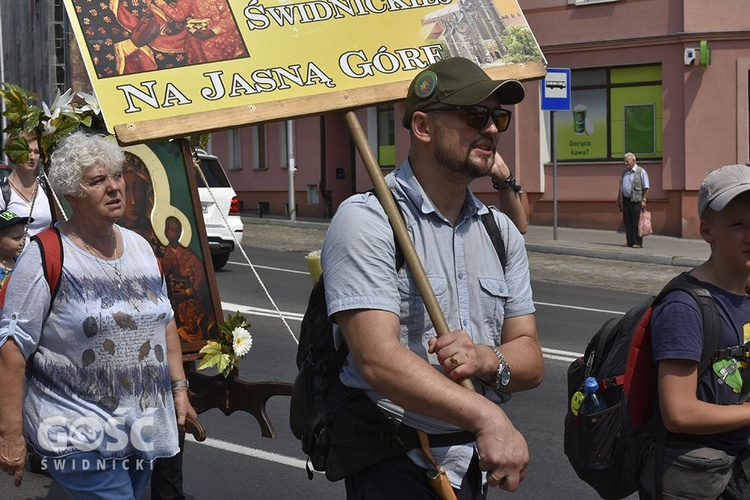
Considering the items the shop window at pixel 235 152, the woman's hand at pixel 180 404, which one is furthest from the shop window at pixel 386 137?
the woman's hand at pixel 180 404

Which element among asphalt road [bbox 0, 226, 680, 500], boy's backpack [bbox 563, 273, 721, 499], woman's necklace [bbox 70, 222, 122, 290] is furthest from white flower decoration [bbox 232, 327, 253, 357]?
boy's backpack [bbox 563, 273, 721, 499]

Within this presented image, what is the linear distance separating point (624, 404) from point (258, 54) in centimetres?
153

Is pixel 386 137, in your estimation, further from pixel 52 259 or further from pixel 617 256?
pixel 52 259

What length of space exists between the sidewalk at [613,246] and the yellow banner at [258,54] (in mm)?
15694

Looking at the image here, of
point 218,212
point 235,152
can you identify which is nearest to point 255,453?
point 218,212

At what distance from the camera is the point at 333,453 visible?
9.66 ft

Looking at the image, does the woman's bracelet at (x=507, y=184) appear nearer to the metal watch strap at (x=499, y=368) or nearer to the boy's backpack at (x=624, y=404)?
the boy's backpack at (x=624, y=404)

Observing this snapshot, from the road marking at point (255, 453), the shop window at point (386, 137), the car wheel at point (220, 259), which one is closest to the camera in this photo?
the road marking at point (255, 453)

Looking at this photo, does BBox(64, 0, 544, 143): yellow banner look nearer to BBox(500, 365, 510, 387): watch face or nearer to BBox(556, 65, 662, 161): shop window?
BBox(500, 365, 510, 387): watch face

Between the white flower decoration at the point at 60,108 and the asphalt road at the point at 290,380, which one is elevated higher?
the white flower decoration at the point at 60,108

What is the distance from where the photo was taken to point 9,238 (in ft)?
20.7

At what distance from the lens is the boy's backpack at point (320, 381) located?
116 inches

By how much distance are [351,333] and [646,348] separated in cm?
105

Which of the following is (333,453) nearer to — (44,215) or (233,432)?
(44,215)
